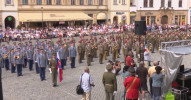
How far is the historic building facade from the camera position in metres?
52.0

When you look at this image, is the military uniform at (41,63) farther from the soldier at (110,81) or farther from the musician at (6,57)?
the soldier at (110,81)

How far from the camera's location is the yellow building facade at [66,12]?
39.6 metres

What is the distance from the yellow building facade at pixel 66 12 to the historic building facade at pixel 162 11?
12.0 ft

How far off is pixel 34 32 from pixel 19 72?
60.4 ft

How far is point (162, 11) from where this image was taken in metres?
52.8

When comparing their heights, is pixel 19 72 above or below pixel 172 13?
below

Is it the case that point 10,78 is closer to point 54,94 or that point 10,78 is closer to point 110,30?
point 54,94

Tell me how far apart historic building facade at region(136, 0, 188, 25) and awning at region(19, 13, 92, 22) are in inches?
512

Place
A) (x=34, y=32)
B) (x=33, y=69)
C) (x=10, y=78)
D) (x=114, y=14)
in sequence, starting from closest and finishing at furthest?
(x=10, y=78) < (x=33, y=69) < (x=34, y=32) < (x=114, y=14)

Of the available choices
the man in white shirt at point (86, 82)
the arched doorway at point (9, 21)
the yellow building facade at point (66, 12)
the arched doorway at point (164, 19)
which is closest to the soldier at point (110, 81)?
the man in white shirt at point (86, 82)

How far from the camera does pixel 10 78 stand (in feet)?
51.4

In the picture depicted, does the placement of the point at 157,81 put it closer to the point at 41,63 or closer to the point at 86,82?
the point at 86,82

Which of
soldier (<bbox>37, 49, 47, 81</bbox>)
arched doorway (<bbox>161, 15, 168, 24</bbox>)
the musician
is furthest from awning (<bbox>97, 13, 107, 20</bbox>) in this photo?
soldier (<bbox>37, 49, 47, 81</bbox>)

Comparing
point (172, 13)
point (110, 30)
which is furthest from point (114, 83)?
point (172, 13)
